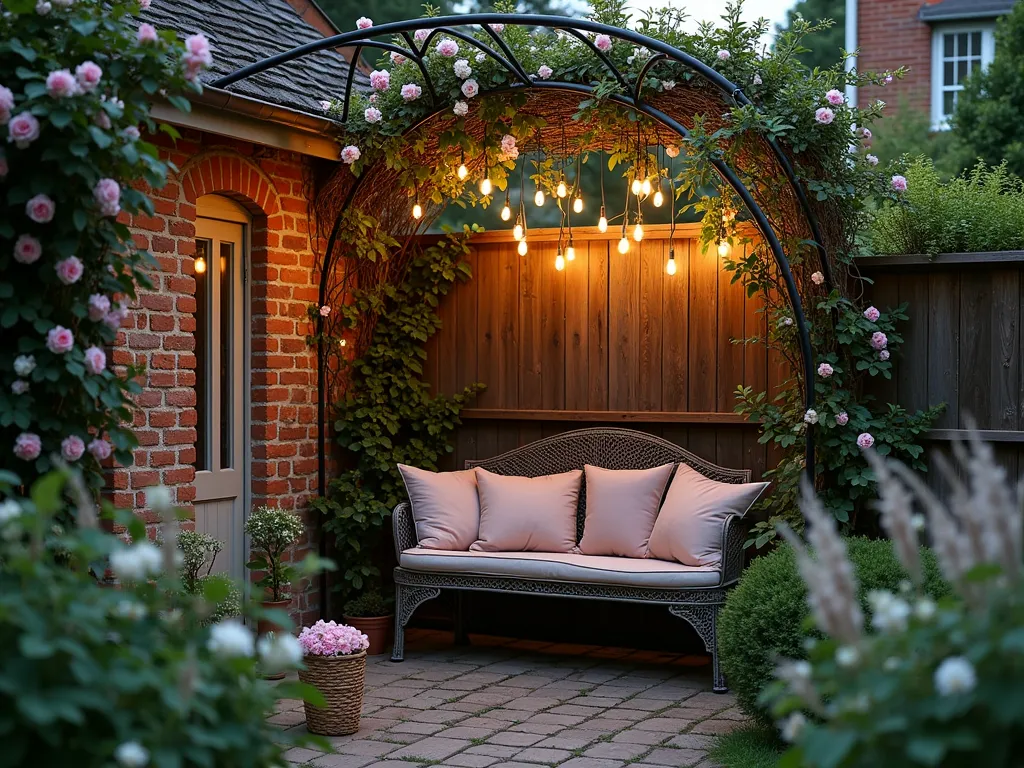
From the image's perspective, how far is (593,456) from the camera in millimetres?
6246

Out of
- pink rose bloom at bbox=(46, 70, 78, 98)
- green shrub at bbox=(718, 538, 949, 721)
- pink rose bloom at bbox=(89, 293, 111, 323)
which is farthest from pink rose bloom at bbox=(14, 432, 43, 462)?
green shrub at bbox=(718, 538, 949, 721)

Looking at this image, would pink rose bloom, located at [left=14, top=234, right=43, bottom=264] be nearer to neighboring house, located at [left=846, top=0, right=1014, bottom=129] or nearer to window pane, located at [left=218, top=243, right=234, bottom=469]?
window pane, located at [left=218, top=243, right=234, bottom=469]

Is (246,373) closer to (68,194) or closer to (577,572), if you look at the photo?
(577,572)

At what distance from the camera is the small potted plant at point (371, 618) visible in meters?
6.04

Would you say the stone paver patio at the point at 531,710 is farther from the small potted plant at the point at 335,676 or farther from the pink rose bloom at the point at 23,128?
the pink rose bloom at the point at 23,128

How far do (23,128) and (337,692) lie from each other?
95.8 inches

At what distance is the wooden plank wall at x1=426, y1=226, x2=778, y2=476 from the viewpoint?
20.0ft

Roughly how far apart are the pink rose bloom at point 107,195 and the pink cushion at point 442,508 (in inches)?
122

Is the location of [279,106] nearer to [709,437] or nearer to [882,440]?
[709,437]

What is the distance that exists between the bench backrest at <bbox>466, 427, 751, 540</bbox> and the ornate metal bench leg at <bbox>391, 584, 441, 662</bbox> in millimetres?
861

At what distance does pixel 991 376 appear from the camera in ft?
17.0

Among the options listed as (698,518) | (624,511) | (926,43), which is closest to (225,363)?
(624,511)

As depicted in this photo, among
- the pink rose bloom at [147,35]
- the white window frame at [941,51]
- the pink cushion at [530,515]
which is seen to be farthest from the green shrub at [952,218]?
the white window frame at [941,51]

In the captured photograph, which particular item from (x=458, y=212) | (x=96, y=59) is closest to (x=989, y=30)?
(x=458, y=212)
